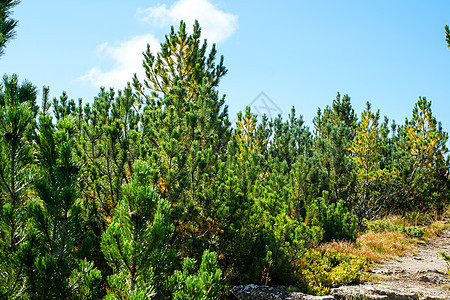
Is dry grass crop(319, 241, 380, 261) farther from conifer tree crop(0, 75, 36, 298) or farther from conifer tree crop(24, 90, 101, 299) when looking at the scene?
conifer tree crop(0, 75, 36, 298)

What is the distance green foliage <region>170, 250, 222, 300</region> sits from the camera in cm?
249

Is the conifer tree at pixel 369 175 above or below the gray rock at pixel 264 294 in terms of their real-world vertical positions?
above

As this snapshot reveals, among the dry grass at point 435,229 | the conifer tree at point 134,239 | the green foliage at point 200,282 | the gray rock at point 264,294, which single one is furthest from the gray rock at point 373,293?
the dry grass at point 435,229

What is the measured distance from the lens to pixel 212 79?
10.7 m

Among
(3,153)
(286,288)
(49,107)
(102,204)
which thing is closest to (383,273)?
(286,288)

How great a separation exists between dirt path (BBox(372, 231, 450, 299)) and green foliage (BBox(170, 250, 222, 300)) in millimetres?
5132

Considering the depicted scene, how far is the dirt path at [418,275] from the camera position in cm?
625

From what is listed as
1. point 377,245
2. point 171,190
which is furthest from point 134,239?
point 377,245

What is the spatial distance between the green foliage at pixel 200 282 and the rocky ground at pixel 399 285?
2.83 metres

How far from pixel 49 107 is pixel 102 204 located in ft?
10.3

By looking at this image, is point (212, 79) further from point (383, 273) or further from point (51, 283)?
point (51, 283)

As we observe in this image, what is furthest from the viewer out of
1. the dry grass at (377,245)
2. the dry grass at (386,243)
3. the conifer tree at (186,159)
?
the dry grass at (386,243)

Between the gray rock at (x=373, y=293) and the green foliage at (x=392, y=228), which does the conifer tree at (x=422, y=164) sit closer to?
the green foliage at (x=392, y=228)

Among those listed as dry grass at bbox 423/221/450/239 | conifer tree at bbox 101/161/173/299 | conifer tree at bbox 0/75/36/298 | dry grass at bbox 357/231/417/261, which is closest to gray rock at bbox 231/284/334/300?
conifer tree at bbox 101/161/173/299
